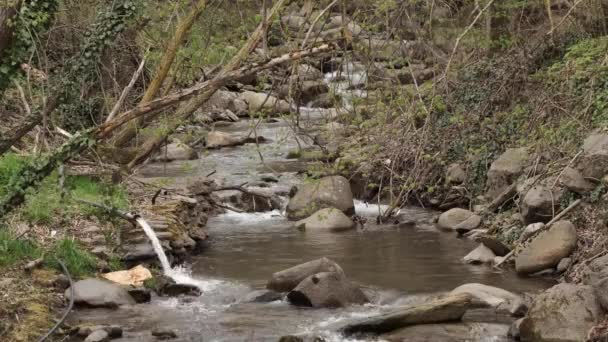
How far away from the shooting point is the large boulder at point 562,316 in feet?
27.7

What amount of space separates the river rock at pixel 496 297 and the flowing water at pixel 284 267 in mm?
544

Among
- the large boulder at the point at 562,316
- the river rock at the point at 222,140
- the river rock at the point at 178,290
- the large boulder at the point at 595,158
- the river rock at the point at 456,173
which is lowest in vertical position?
the river rock at the point at 178,290

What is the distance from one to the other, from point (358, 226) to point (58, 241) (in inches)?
206

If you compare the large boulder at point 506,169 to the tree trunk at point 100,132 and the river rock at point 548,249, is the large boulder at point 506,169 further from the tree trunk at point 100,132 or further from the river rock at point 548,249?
the tree trunk at point 100,132

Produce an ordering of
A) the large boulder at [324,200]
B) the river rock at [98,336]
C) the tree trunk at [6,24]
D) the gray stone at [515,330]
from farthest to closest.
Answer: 1. the large boulder at [324,200]
2. the gray stone at [515,330]
3. the river rock at [98,336]
4. the tree trunk at [6,24]

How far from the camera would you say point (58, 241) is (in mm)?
11055

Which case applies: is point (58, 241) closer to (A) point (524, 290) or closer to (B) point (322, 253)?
(B) point (322, 253)

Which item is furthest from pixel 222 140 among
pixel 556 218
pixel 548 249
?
pixel 548 249

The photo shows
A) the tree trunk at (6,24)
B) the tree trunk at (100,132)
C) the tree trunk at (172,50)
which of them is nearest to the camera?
the tree trunk at (100,132)

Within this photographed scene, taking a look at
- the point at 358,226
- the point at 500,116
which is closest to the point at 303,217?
the point at 358,226

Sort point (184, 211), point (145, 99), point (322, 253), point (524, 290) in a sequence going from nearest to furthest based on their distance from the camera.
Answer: point (524, 290)
point (145, 99)
point (322, 253)
point (184, 211)

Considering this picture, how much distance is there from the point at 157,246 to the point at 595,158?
5608 millimetres

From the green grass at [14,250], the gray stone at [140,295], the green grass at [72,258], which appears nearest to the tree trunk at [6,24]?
the green grass at [14,250]

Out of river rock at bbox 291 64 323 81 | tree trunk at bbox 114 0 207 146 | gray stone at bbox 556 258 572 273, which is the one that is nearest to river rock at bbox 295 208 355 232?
tree trunk at bbox 114 0 207 146
